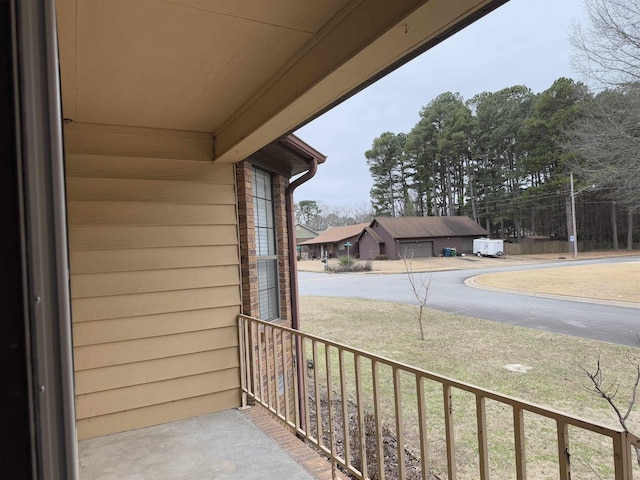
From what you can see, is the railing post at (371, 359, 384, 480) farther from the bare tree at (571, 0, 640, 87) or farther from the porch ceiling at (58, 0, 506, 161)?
the bare tree at (571, 0, 640, 87)

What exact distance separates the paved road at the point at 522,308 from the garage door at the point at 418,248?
1293 centimetres

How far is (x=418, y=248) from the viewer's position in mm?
29906

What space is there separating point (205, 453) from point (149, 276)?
4.24 ft

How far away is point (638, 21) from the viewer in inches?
281

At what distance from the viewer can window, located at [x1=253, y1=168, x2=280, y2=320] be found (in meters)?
3.93

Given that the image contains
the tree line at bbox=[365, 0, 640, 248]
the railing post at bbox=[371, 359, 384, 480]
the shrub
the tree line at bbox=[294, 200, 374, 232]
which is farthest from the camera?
the tree line at bbox=[294, 200, 374, 232]

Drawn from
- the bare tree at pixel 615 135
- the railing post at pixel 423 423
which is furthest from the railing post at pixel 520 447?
the bare tree at pixel 615 135

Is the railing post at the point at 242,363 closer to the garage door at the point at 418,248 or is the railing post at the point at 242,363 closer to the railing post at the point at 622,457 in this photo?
the railing post at the point at 622,457

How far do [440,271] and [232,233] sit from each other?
18.8 m

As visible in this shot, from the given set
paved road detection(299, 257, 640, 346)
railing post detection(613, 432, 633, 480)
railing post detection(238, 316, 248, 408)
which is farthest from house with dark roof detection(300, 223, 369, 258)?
railing post detection(613, 432, 633, 480)

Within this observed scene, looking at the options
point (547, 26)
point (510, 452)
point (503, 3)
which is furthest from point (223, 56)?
point (547, 26)

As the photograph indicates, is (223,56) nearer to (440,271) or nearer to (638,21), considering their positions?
(638,21)

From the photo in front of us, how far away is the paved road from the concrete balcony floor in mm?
6469

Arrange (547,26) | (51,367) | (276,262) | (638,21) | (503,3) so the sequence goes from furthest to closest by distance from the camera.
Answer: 1. (547,26)
2. (638,21)
3. (276,262)
4. (503,3)
5. (51,367)
